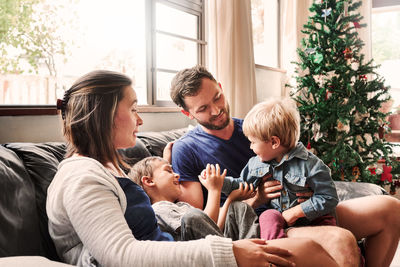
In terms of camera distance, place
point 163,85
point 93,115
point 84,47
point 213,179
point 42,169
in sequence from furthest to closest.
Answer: point 163,85, point 84,47, point 213,179, point 42,169, point 93,115

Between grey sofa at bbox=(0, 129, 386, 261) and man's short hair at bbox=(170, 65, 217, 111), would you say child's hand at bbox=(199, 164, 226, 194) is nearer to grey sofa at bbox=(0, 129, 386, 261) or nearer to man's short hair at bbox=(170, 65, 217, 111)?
man's short hair at bbox=(170, 65, 217, 111)

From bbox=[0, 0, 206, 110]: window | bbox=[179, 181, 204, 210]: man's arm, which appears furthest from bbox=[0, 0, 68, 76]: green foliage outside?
bbox=[179, 181, 204, 210]: man's arm

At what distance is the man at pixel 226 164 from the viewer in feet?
5.43

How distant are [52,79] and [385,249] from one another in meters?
2.14

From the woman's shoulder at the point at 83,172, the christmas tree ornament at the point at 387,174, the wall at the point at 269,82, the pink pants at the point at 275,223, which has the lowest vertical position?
the christmas tree ornament at the point at 387,174

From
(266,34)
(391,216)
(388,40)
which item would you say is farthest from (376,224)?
(388,40)

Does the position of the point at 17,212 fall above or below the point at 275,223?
Answer: above

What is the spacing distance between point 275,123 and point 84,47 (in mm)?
1866

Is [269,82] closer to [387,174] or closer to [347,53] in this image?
[347,53]

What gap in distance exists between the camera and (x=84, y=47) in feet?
9.40

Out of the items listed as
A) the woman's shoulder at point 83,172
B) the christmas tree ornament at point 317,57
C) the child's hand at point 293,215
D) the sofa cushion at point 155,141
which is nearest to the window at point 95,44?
the sofa cushion at point 155,141

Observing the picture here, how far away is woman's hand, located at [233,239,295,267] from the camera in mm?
874

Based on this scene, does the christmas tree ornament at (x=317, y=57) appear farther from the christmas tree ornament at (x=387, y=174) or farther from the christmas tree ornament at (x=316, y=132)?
the christmas tree ornament at (x=387, y=174)

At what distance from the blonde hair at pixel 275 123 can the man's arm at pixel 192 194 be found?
0.38 metres
